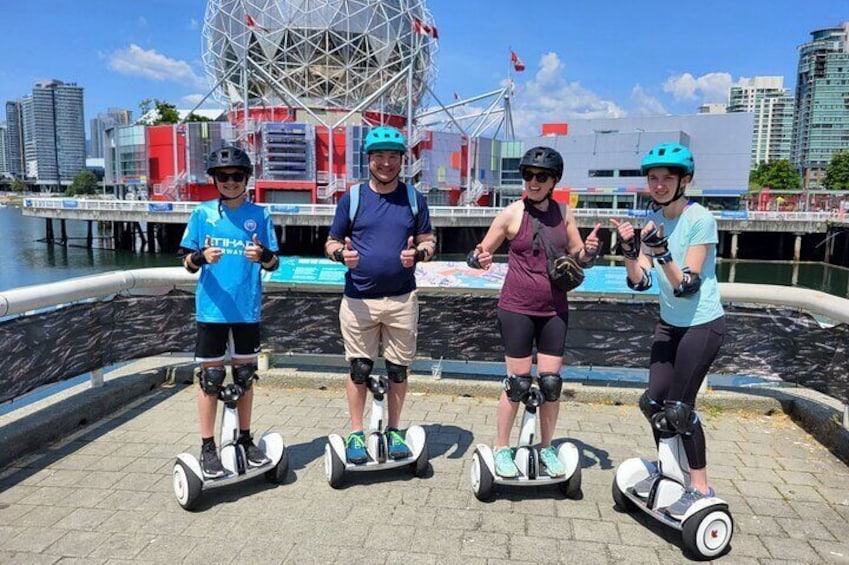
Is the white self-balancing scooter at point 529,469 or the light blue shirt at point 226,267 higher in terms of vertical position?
the light blue shirt at point 226,267

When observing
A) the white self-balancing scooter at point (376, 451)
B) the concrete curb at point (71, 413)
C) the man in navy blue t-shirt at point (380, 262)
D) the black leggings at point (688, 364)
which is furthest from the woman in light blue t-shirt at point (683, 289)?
the concrete curb at point (71, 413)

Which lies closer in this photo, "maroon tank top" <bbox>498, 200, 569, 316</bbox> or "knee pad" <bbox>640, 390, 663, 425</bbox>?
"knee pad" <bbox>640, 390, 663, 425</bbox>

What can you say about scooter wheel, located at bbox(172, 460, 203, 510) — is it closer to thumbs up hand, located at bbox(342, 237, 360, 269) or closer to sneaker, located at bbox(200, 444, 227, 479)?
sneaker, located at bbox(200, 444, 227, 479)

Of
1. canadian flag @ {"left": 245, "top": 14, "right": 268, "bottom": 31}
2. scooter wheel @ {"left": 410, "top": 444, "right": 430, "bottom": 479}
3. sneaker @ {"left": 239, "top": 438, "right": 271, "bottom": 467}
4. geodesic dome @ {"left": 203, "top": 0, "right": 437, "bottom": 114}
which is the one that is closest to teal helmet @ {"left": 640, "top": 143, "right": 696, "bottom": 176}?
scooter wheel @ {"left": 410, "top": 444, "right": 430, "bottom": 479}

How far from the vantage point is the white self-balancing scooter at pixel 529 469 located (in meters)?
4.09

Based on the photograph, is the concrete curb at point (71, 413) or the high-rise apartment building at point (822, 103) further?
the high-rise apartment building at point (822, 103)

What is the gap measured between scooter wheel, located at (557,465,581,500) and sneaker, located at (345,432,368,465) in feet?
4.73

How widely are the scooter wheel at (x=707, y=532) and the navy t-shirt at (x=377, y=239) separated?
2.44 meters

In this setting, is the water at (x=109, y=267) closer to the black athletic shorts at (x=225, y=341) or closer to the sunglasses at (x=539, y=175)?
the black athletic shorts at (x=225, y=341)

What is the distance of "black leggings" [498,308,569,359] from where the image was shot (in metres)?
4.19

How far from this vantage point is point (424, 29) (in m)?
70.8

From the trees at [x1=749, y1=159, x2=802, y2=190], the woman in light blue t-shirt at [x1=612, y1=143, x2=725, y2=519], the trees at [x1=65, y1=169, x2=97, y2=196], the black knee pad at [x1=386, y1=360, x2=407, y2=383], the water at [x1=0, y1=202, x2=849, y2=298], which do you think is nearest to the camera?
the woman in light blue t-shirt at [x1=612, y1=143, x2=725, y2=519]

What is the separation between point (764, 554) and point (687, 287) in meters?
1.65

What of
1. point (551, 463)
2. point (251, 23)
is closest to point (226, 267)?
point (551, 463)
